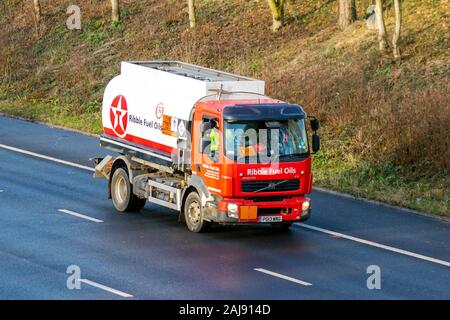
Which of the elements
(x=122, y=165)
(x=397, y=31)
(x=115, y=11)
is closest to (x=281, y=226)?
(x=122, y=165)

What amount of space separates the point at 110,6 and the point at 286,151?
99.9ft

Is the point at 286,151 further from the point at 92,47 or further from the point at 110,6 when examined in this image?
the point at 110,6

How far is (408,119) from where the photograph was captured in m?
32.7

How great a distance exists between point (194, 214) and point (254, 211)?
161 centimetres

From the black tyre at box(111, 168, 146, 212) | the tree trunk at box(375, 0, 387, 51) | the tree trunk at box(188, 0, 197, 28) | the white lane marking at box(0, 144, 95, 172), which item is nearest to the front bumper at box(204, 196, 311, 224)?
the black tyre at box(111, 168, 146, 212)

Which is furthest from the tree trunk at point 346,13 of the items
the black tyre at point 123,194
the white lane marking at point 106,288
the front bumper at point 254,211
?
the white lane marking at point 106,288

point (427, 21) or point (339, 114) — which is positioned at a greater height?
point (427, 21)

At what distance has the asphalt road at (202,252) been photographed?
20.9 meters

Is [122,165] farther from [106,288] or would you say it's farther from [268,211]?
[106,288]

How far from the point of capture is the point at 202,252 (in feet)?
77.7

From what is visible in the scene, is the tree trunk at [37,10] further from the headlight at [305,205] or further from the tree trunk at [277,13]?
the headlight at [305,205]

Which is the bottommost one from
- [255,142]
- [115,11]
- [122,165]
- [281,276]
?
[281,276]

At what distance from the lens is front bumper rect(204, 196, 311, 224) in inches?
963
